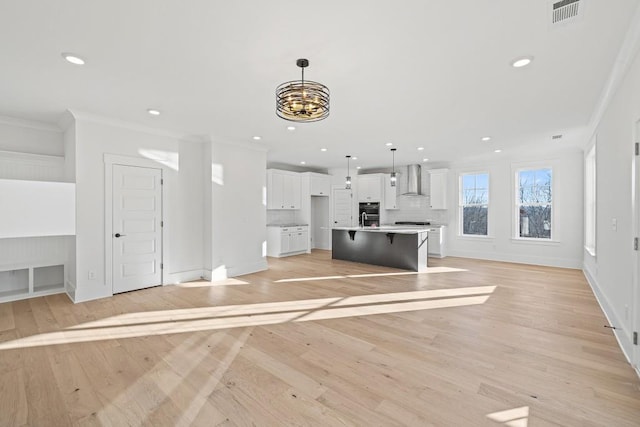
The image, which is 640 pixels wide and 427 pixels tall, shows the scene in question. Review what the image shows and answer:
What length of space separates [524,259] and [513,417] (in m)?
6.49

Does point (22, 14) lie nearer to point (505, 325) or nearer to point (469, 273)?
point (505, 325)

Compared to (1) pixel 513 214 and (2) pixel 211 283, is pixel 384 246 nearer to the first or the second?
(1) pixel 513 214

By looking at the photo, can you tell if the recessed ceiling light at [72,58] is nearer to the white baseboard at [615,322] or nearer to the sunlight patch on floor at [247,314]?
the sunlight patch on floor at [247,314]

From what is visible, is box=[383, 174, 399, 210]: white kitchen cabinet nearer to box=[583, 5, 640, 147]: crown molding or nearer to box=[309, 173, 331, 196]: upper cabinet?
box=[309, 173, 331, 196]: upper cabinet

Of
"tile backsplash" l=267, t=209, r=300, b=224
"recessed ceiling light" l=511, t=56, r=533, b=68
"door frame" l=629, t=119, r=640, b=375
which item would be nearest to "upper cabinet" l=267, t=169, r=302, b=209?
"tile backsplash" l=267, t=209, r=300, b=224

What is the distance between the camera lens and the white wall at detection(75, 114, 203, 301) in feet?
14.1

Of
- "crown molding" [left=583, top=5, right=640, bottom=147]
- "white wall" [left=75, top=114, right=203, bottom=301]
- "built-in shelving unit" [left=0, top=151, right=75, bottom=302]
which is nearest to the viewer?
"crown molding" [left=583, top=5, right=640, bottom=147]

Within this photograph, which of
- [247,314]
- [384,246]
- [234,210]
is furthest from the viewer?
[384,246]

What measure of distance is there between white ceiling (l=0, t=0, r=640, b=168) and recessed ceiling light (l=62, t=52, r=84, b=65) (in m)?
0.07

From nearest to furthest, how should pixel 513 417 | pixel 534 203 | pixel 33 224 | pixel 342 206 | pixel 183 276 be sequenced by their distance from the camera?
pixel 513 417, pixel 33 224, pixel 183 276, pixel 534 203, pixel 342 206

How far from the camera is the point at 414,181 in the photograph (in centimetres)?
865

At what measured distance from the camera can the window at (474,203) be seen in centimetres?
786

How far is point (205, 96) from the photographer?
3615 mm

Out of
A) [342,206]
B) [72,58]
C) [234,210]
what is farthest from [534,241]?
[72,58]
